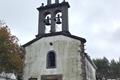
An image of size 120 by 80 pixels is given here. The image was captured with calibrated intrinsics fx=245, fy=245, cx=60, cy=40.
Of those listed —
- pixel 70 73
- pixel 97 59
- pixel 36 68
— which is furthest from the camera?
pixel 97 59

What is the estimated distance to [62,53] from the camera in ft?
67.3

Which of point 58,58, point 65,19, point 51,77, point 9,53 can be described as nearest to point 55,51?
point 58,58

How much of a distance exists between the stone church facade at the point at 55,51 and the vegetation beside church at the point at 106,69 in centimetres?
3350

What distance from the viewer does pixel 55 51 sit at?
68.1 ft

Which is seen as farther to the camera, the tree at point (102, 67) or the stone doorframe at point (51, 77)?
the tree at point (102, 67)


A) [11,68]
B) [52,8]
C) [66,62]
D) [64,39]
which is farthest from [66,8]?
[11,68]

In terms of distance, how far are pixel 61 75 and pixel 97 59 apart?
122ft

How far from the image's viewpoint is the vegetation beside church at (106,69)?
55.1 metres

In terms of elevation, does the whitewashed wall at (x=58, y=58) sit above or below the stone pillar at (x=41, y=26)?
below

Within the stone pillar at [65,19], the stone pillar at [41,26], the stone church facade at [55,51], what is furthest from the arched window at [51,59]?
the stone pillar at [65,19]

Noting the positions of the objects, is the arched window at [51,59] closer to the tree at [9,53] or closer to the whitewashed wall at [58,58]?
the whitewashed wall at [58,58]

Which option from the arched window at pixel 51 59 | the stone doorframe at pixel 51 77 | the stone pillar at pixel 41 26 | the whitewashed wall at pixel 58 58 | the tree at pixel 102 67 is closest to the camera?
the whitewashed wall at pixel 58 58

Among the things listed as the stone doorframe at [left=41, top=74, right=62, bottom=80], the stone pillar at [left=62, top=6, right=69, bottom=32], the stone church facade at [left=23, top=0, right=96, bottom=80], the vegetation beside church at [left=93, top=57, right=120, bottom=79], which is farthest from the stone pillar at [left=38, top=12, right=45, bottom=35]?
the vegetation beside church at [left=93, top=57, right=120, bottom=79]

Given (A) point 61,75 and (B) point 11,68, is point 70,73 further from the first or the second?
(B) point 11,68
